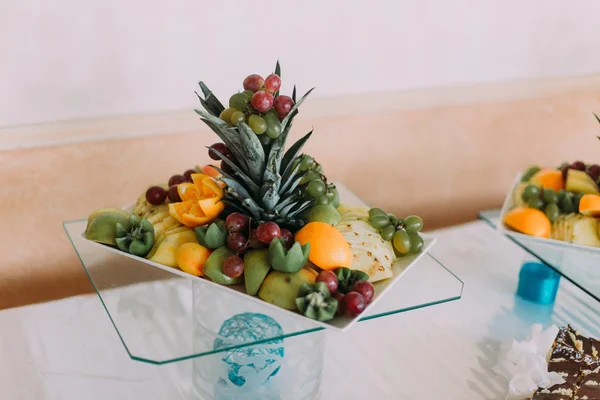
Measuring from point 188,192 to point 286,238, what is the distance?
183mm

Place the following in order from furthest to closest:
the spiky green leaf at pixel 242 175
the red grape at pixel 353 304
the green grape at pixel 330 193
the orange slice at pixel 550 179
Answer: the orange slice at pixel 550 179, the green grape at pixel 330 193, the spiky green leaf at pixel 242 175, the red grape at pixel 353 304

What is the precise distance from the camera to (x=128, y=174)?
1.33 m

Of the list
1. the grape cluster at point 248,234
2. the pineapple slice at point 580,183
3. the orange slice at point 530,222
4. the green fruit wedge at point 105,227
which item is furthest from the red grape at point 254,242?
the pineapple slice at point 580,183

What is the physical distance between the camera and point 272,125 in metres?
0.89

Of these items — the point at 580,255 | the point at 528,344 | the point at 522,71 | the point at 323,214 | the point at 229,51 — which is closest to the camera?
the point at 323,214

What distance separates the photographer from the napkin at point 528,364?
1.00 m

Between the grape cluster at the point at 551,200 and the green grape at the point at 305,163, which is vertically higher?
the green grape at the point at 305,163

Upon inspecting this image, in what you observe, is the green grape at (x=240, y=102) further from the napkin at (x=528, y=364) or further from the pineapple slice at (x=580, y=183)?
the pineapple slice at (x=580, y=183)

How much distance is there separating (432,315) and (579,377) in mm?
306

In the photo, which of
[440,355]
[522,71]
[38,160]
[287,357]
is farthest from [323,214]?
[522,71]

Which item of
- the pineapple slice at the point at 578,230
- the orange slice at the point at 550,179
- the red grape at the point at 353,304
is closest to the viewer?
the red grape at the point at 353,304

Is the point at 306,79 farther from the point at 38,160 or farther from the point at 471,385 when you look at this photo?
the point at 471,385

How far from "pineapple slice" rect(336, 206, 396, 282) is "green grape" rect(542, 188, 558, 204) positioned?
16.2 inches

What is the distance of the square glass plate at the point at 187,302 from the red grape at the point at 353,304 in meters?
0.01
